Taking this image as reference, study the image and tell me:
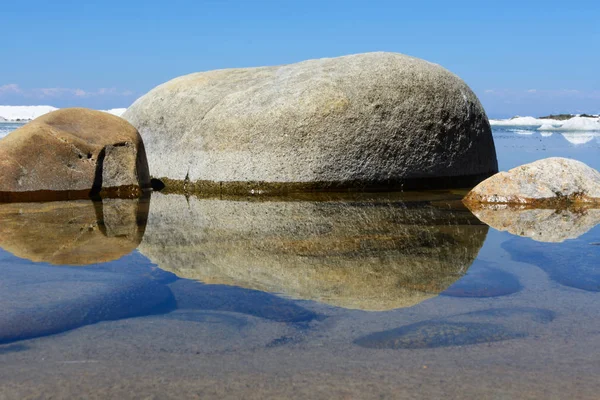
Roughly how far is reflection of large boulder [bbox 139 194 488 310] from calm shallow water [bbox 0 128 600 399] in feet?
0.07

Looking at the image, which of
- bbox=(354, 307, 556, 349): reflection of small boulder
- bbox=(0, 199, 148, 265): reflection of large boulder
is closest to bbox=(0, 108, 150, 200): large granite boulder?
bbox=(0, 199, 148, 265): reflection of large boulder

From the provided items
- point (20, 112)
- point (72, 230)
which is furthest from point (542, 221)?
point (20, 112)

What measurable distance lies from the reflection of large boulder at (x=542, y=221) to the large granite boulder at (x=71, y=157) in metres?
4.73

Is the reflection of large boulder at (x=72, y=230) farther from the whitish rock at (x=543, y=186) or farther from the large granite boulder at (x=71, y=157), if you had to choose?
the whitish rock at (x=543, y=186)

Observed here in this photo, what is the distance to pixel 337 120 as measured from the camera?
27.6 ft

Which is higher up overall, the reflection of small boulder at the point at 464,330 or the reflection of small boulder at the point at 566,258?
the reflection of small boulder at the point at 566,258

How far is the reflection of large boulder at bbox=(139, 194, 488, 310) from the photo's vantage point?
3637mm

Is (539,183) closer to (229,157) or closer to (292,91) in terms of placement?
(292,91)

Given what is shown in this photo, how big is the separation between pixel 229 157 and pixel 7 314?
225 inches

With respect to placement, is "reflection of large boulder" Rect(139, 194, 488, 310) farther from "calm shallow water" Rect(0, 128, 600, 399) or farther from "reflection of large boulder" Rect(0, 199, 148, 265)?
"reflection of large boulder" Rect(0, 199, 148, 265)

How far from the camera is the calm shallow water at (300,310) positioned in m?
2.34

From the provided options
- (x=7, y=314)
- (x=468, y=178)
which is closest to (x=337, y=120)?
(x=468, y=178)

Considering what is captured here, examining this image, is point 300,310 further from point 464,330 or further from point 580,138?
point 580,138

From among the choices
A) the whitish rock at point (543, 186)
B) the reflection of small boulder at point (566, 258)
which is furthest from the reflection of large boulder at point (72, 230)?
the whitish rock at point (543, 186)
